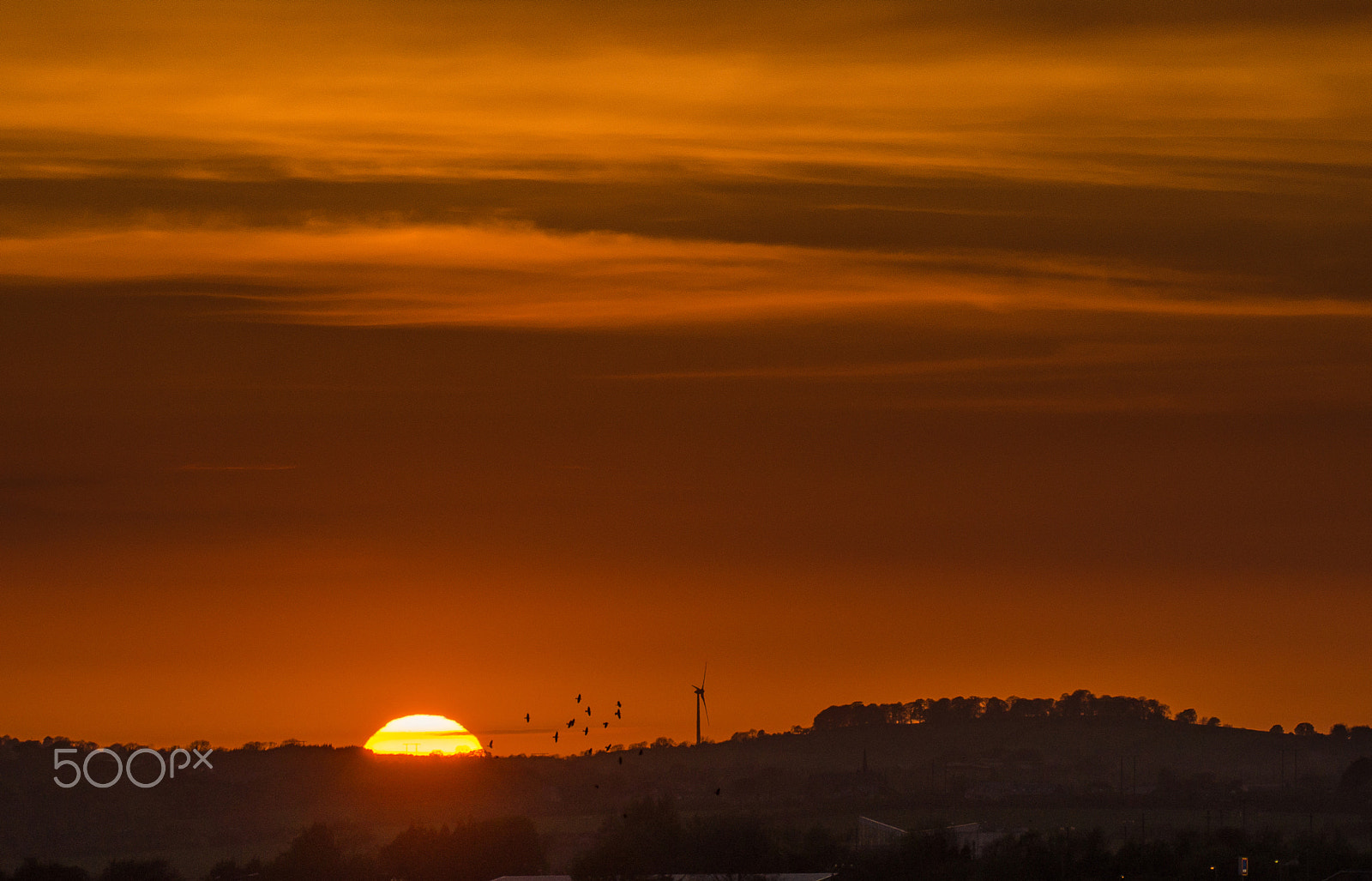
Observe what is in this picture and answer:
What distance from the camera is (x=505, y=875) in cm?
19650

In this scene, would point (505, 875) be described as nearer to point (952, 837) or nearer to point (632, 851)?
point (632, 851)

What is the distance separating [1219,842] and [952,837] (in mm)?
24500

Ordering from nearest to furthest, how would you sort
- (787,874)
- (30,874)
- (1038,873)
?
(1038,873) < (787,874) < (30,874)

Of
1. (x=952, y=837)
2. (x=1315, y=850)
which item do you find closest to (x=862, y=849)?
(x=952, y=837)

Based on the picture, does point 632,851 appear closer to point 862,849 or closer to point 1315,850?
point 862,849

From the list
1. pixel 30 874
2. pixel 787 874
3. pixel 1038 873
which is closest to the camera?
pixel 1038 873

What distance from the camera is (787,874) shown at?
176 meters

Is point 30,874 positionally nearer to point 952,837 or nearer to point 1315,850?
point 952,837

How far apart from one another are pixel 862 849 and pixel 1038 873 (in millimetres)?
29033

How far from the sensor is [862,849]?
190m

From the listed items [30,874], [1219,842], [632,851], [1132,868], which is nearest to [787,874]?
[632,851]

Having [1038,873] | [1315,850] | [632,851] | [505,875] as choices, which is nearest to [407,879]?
[505,875]

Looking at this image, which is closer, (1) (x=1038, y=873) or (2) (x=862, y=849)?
(1) (x=1038, y=873)

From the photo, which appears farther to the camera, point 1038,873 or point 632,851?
point 632,851
